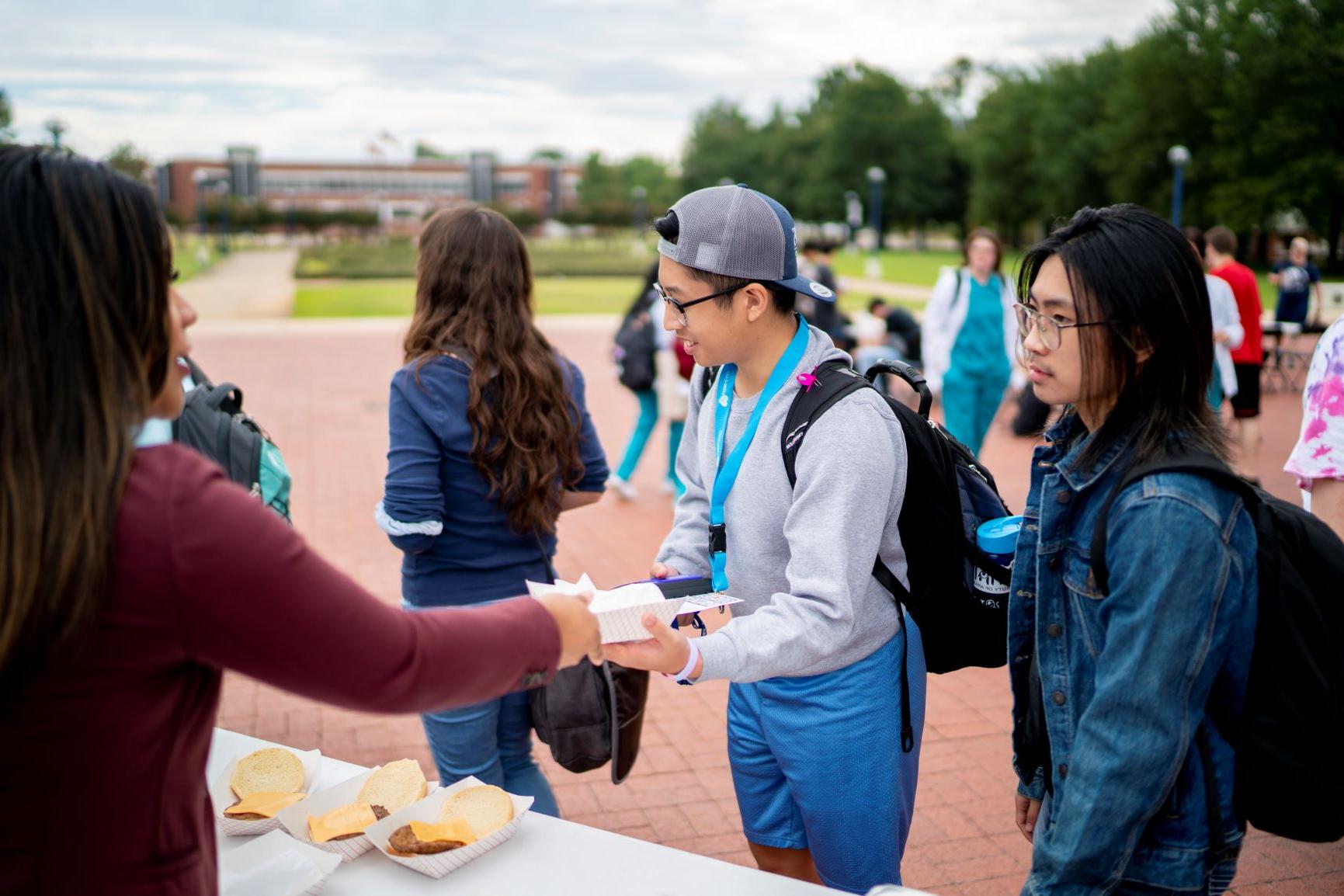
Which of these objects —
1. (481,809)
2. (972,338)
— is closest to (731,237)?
(481,809)

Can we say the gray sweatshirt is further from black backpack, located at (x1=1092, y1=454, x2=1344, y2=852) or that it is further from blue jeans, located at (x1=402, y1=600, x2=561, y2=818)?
blue jeans, located at (x1=402, y1=600, x2=561, y2=818)

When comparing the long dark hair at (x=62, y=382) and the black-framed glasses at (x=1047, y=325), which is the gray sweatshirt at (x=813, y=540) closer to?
the black-framed glasses at (x=1047, y=325)

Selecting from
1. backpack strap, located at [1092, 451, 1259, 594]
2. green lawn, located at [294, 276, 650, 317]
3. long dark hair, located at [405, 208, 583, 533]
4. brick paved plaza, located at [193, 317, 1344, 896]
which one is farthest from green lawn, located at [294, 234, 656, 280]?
backpack strap, located at [1092, 451, 1259, 594]

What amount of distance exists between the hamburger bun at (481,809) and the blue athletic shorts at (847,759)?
568 millimetres

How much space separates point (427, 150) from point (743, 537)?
170281 mm

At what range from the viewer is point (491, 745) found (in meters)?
3.00

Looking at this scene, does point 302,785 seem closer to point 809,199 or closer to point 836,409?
point 836,409

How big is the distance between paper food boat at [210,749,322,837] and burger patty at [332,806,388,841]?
0.46 feet

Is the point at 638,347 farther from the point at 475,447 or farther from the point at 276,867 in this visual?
the point at 276,867

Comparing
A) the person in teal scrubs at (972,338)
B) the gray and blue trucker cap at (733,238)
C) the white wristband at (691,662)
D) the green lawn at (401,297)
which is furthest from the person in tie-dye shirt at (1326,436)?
the green lawn at (401,297)

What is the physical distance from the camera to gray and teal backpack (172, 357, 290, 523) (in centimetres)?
307

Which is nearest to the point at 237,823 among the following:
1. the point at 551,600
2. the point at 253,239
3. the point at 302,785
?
the point at 302,785

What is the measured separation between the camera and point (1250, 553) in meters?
1.62

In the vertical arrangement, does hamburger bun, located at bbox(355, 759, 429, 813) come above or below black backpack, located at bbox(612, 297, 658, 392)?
below
